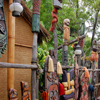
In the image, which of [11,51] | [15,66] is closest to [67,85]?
[11,51]

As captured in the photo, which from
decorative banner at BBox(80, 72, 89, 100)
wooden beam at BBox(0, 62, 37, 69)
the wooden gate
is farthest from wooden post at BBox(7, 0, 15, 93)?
decorative banner at BBox(80, 72, 89, 100)

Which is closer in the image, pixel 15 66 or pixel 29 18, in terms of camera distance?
pixel 15 66

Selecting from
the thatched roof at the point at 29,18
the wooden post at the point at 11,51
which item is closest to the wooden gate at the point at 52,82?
the thatched roof at the point at 29,18

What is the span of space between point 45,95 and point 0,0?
265 centimetres

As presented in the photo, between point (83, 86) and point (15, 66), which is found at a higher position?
point (15, 66)

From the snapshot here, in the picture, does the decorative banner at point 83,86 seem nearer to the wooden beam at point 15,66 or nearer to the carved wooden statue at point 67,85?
the carved wooden statue at point 67,85

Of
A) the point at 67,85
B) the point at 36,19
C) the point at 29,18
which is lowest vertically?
the point at 67,85

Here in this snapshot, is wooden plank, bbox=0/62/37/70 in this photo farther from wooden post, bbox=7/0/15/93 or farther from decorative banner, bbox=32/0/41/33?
decorative banner, bbox=32/0/41/33

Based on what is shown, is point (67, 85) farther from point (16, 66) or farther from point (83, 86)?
point (16, 66)

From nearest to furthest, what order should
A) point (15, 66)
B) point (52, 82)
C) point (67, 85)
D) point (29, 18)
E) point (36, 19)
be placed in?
1. point (15, 66)
2. point (36, 19)
3. point (52, 82)
4. point (29, 18)
5. point (67, 85)

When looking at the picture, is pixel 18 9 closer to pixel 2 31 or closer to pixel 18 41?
pixel 2 31

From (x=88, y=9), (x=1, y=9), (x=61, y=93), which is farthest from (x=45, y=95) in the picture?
(x=88, y=9)

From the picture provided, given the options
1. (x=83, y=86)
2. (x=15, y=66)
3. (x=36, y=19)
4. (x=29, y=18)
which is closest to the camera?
(x=15, y=66)

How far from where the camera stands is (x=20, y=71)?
195 inches
